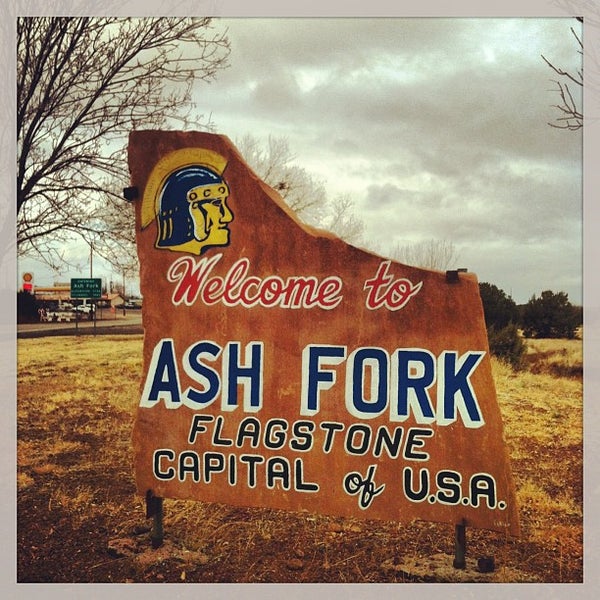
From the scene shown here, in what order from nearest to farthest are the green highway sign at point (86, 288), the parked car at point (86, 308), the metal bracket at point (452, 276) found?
1. the metal bracket at point (452, 276)
2. the green highway sign at point (86, 288)
3. the parked car at point (86, 308)

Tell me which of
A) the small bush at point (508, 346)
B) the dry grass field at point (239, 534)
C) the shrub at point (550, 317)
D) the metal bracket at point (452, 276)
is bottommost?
the dry grass field at point (239, 534)

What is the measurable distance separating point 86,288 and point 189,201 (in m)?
10.4

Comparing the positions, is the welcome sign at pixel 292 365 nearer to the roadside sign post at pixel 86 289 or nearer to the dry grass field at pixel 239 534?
the dry grass field at pixel 239 534

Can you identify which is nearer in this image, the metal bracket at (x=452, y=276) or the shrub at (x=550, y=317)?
the metal bracket at (x=452, y=276)

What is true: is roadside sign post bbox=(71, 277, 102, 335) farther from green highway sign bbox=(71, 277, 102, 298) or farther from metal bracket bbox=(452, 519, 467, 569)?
metal bracket bbox=(452, 519, 467, 569)

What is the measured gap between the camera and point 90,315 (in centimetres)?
2475

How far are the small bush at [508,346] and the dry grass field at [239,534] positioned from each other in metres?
3.78

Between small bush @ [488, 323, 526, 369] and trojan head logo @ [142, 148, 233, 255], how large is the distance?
8365 millimetres

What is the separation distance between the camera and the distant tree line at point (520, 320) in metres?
11.8

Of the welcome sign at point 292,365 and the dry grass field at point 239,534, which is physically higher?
the welcome sign at point 292,365

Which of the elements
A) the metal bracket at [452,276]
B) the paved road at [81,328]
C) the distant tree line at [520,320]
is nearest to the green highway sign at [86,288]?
the paved road at [81,328]

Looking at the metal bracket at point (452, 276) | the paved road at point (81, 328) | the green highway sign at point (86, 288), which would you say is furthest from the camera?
the paved road at point (81, 328)

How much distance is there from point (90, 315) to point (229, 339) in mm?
21649

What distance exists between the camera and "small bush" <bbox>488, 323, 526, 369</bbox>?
11.7 meters
